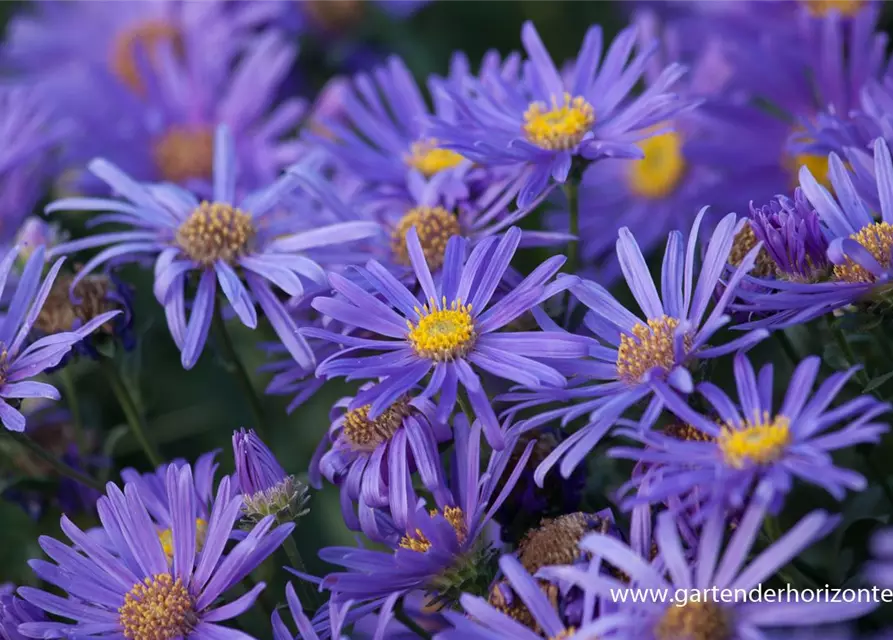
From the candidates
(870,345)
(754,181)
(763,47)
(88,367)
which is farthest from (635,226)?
(88,367)

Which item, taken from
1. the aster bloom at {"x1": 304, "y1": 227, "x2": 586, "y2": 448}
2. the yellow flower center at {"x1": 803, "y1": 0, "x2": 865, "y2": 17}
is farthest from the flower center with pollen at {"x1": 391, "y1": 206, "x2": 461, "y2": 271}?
the yellow flower center at {"x1": 803, "y1": 0, "x2": 865, "y2": 17}

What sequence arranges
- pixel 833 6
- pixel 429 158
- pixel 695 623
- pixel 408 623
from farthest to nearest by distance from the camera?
1. pixel 833 6
2. pixel 429 158
3. pixel 408 623
4. pixel 695 623

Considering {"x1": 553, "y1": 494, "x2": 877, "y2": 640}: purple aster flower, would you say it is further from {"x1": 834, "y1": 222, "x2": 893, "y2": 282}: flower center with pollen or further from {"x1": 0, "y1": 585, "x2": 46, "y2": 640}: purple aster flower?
{"x1": 0, "y1": 585, "x2": 46, "y2": 640}: purple aster flower

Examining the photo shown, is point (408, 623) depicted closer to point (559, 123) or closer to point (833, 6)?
point (559, 123)

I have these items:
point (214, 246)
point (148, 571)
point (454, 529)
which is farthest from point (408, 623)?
point (214, 246)

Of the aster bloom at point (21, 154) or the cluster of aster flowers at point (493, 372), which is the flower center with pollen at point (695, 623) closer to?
the cluster of aster flowers at point (493, 372)

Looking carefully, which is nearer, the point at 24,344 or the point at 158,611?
the point at 158,611

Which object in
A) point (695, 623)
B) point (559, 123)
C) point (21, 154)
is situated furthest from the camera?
point (21, 154)
